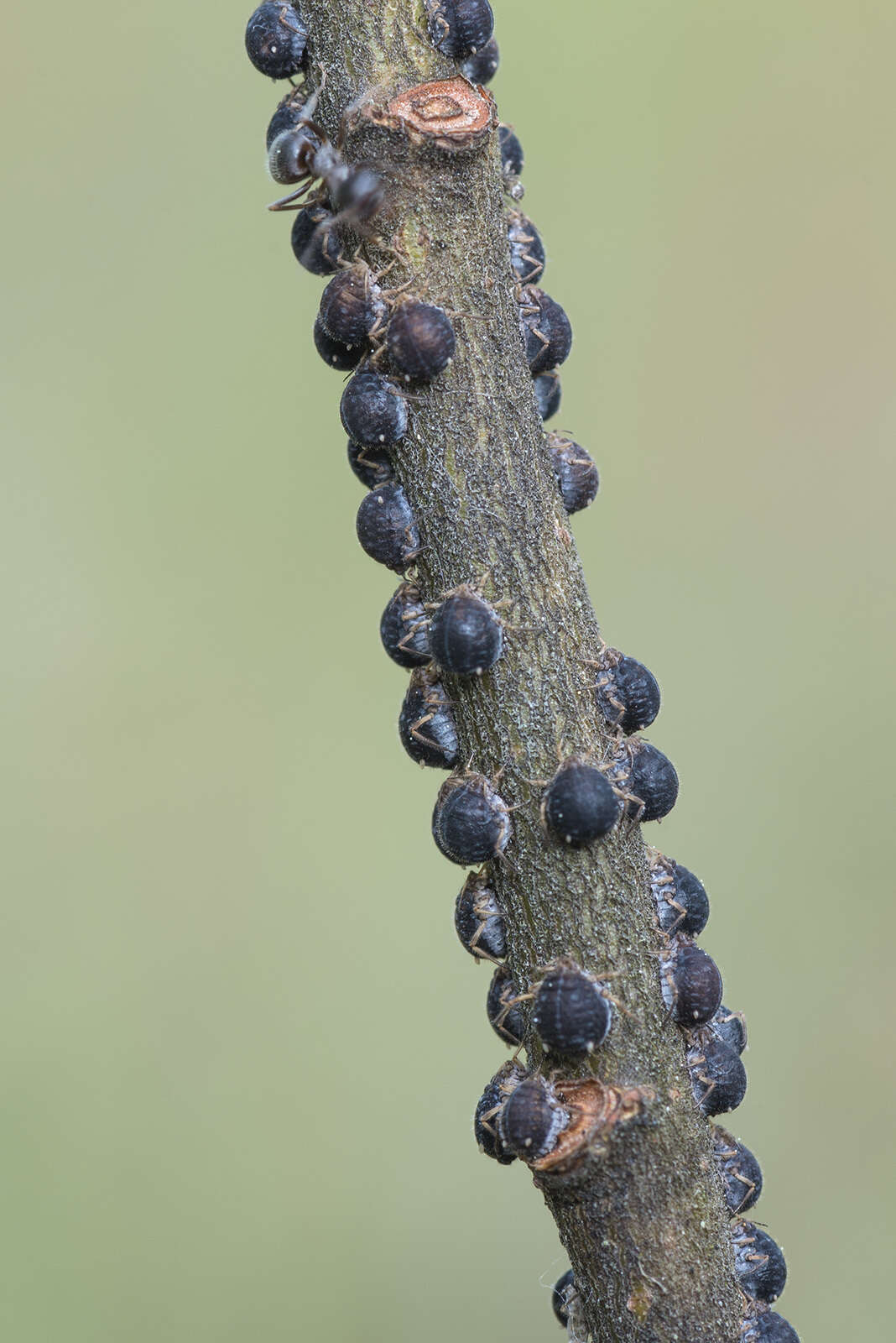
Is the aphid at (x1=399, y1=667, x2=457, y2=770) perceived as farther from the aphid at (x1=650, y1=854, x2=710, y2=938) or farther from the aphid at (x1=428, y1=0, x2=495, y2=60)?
the aphid at (x1=428, y1=0, x2=495, y2=60)

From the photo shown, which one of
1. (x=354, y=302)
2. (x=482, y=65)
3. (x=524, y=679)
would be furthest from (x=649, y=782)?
(x=482, y=65)

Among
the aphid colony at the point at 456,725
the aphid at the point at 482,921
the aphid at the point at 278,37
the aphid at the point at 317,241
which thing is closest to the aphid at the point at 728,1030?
the aphid colony at the point at 456,725

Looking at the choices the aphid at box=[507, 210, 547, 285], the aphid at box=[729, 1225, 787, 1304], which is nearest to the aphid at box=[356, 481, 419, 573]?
the aphid at box=[507, 210, 547, 285]

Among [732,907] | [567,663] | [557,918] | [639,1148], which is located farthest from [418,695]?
[732,907]

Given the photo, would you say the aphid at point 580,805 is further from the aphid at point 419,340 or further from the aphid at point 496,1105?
the aphid at point 419,340

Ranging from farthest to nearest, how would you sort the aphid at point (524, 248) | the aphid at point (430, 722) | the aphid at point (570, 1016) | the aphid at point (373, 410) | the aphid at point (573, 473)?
the aphid at point (524, 248), the aphid at point (573, 473), the aphid at point (430, 722), the aphid at point (373, 410), the aphid at point (570, 1016)

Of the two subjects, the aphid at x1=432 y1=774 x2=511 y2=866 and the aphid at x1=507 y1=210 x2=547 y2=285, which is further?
the aphid at x1=507 y1=210 x2=547 y2=285
